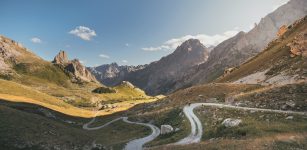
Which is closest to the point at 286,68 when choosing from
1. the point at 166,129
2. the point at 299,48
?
the point at 299,48

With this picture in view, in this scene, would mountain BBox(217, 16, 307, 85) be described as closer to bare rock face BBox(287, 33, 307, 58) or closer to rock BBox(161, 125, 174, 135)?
bare rock face BBox(287, 33, 307, 58)

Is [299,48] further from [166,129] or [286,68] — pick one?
[166,129]

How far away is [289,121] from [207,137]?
1063cm

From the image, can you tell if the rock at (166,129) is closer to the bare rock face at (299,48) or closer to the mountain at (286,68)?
the mountain at (286,68)

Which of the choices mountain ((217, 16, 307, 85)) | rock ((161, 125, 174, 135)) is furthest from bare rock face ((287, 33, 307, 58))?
rock ((161, 125, 174, 135))

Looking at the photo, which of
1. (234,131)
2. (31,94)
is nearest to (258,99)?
(234,131)

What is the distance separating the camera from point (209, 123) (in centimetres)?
5103

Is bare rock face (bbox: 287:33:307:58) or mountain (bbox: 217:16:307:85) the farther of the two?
bare rock face (bbox: 287:33:307:58)

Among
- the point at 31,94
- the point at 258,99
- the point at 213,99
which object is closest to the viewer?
the point at 258,99

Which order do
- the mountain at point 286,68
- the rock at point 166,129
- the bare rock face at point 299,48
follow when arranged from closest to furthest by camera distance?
1. the rock at point 166,129
2. the mountain at point 286,68
3. the bare rock face at point 299,48

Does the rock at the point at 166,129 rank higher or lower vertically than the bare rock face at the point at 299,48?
lower

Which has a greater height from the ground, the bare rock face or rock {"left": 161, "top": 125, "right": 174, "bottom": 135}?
the bare rock face

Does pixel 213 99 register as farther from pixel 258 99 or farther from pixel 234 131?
pixel 234 131

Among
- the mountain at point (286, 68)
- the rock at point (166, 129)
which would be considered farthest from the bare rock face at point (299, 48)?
the rock at point (166, 129)
